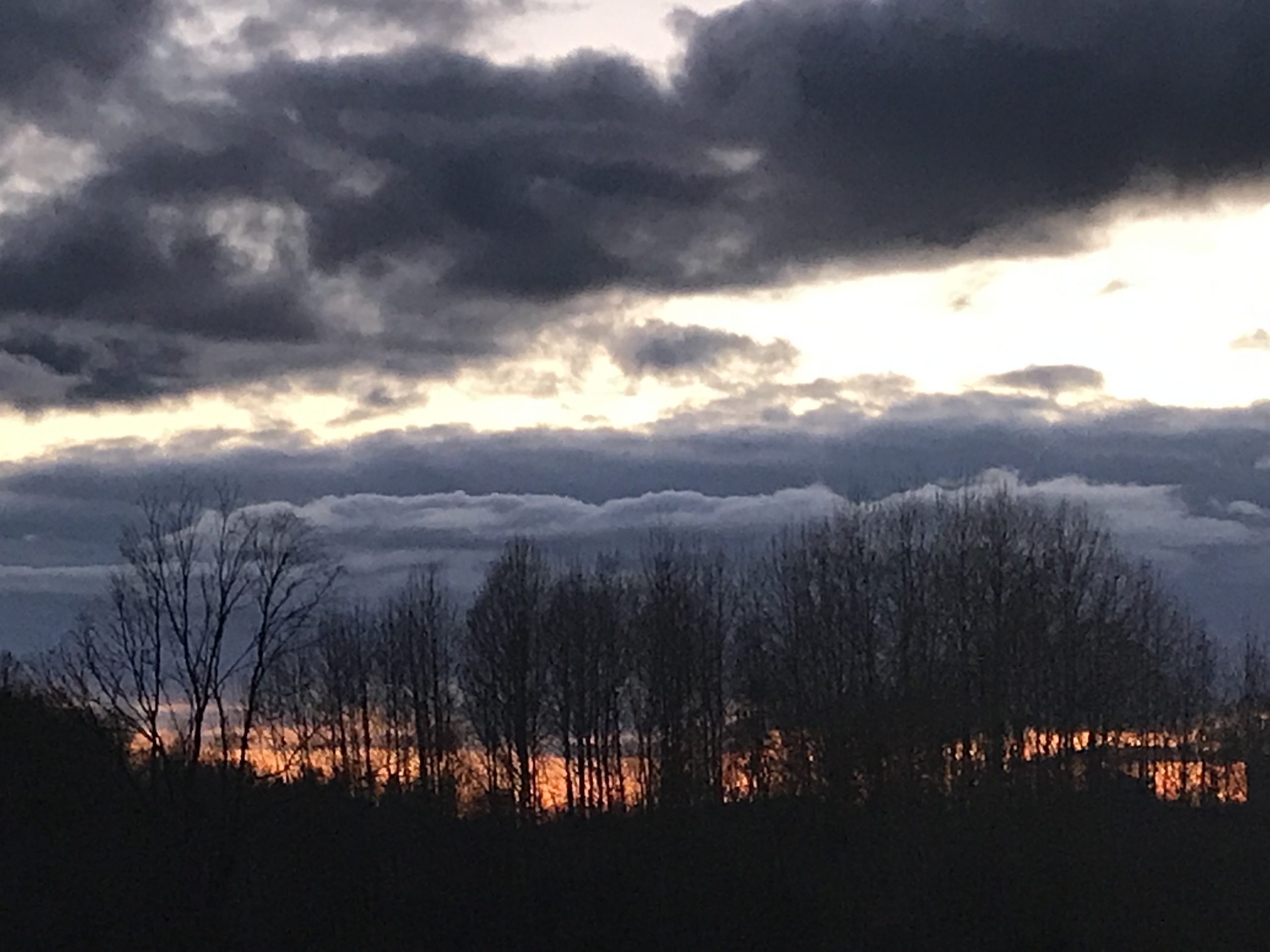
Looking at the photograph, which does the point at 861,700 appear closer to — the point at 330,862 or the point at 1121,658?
the point at 1121,658

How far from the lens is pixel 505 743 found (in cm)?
7869

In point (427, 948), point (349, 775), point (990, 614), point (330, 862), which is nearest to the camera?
point (427, 948)

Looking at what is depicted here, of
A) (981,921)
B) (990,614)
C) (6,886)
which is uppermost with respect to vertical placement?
(990,614)

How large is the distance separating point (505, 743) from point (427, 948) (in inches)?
1241

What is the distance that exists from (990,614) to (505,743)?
24479 mm

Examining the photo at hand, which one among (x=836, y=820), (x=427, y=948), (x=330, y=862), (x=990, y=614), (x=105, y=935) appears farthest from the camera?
(x=990, y=614)

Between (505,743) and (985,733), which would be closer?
(985,733)

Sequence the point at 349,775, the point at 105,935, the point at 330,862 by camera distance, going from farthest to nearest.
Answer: the point at 349,775, the point at 330,862, the point at 105,935

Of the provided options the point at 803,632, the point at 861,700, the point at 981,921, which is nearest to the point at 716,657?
the point at 803,632

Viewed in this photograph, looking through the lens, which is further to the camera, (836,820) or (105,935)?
(836,820)

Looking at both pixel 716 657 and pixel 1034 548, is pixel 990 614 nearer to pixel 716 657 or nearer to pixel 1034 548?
pixel 1034 548

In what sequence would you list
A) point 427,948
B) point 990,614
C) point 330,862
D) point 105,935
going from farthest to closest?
1. point 990,614
2. point 330,862
3. point 427,948
4. point 105,935

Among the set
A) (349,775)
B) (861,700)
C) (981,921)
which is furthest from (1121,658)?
(349,775)

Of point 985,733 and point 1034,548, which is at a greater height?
point 1034,548
